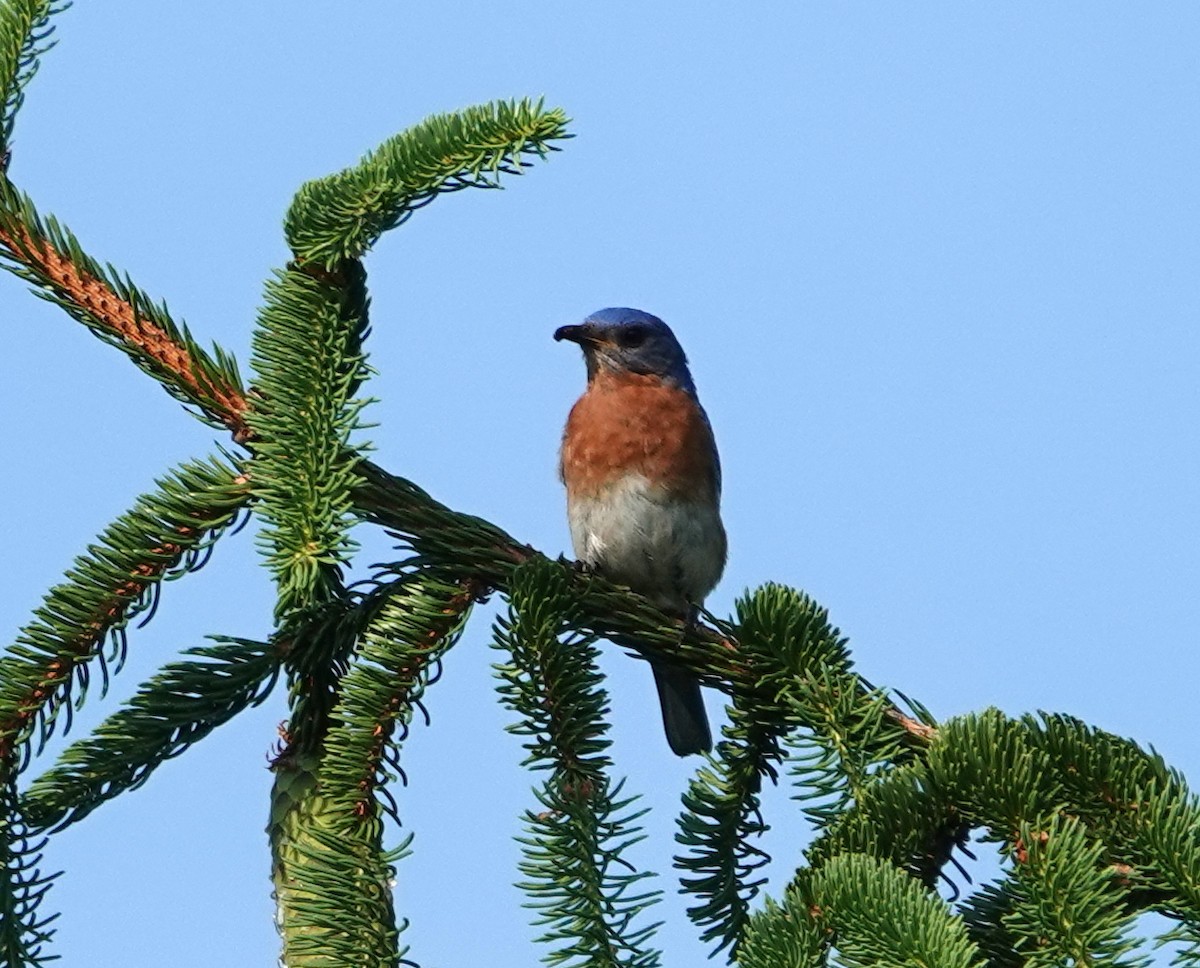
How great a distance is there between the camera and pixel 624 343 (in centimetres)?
773

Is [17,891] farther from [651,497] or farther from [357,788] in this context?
[651,497]

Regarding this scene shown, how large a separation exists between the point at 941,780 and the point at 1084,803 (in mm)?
325

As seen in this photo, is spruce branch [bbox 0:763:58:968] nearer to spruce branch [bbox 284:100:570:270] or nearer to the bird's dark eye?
spruce branch [bbox 284:100:570:270]

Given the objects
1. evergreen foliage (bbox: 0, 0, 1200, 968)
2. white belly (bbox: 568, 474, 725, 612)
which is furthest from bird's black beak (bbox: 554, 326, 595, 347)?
evergreen foliage (bbox: 0, 0, 1200, 968)

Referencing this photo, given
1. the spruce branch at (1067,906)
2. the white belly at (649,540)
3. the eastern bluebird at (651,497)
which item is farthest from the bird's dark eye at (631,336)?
the spruce branch at (1067,906)

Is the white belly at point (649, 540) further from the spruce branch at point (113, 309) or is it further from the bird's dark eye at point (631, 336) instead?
the spruce branch at point (113, 309)

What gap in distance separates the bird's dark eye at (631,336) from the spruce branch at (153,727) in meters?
4.36

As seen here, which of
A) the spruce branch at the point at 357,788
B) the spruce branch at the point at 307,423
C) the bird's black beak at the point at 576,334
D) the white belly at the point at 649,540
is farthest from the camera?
the bird's black beak at the point at 576,334

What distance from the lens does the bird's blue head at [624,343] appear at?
766cm

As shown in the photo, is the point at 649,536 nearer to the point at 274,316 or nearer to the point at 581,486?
the point at 581,486

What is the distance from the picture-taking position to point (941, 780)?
3.08 metres

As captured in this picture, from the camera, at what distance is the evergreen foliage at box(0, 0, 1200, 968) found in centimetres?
284

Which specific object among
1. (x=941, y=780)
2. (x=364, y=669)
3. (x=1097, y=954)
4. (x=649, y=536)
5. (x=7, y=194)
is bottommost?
(x=1097, y=954)

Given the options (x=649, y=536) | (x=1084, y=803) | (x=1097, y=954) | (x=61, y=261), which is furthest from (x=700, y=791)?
(x=649, y=536)
